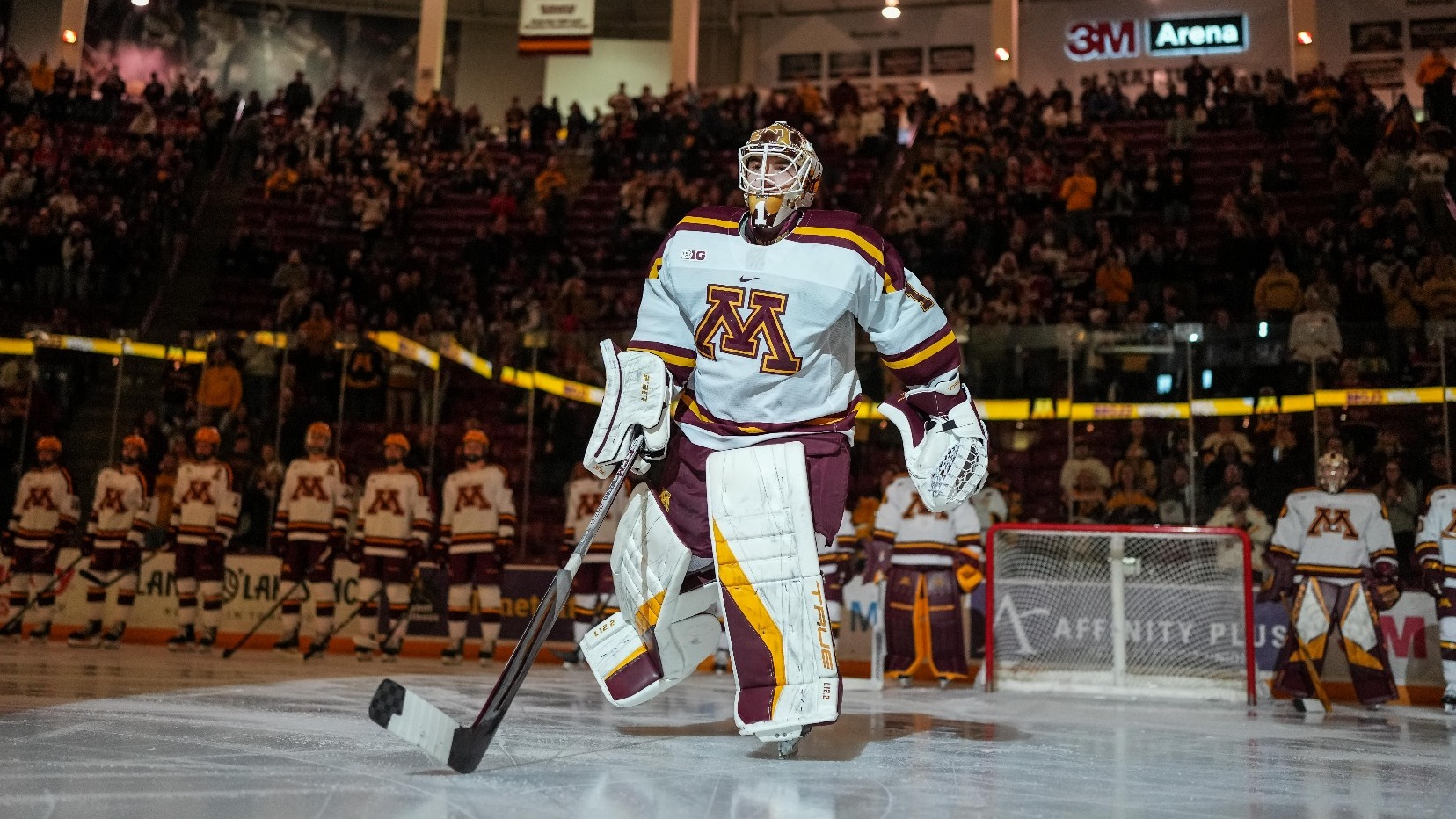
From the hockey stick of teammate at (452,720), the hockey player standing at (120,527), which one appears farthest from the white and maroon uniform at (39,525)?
the hockey stick of teammate at (452,720)

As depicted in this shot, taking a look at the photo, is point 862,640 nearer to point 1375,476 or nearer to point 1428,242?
point 1375,476

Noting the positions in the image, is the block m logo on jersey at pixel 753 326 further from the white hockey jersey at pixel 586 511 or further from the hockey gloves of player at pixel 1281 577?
the white hockey jersey at pixel 586 511

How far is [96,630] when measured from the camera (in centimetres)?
935

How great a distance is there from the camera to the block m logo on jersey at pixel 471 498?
895cm

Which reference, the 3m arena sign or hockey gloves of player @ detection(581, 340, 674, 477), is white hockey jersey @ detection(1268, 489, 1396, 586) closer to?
hockey gloves of player @ detection(581, 340, 674, 477)

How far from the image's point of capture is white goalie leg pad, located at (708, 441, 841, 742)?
3.33 metres

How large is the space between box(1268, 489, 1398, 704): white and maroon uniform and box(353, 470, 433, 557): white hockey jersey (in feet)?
18.3

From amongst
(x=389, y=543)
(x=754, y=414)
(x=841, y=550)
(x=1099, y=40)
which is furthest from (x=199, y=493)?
(x=1099, y=40)

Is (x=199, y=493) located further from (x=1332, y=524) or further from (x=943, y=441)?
(x=1332, y=524)

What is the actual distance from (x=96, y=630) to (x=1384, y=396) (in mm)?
9013

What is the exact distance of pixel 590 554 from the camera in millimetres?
9031

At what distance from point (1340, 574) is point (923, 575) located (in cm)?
251

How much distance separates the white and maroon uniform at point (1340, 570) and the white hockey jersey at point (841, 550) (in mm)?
2686

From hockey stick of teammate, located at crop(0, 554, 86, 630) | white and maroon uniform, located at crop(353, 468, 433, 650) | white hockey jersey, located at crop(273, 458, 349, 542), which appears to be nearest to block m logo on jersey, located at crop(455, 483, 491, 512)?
white and maroon uniform, located at crop(353, 468, 433, 650)
